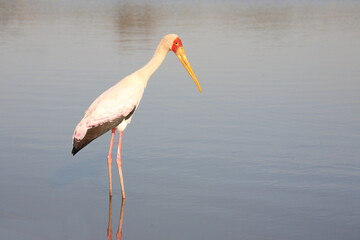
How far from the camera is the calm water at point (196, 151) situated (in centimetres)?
616

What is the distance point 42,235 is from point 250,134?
4.33m

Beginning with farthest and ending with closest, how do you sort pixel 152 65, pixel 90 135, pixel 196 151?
pixel 196 151 → pixel 152 65 → pixel 90 135

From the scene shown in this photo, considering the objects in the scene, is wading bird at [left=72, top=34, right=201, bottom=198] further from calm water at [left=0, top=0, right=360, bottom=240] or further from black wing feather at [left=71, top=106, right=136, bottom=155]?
calm water at [left=0, top=0, right=360, bottom=240]

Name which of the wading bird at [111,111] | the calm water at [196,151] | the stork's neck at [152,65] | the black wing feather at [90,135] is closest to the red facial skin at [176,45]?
the stork's neck at [152,65]

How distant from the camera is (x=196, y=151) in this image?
28.0ft

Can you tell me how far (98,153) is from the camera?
869 centimetres

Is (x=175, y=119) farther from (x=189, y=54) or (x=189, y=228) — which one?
(x=189, y=54)

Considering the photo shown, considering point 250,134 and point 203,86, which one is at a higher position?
point 203,86

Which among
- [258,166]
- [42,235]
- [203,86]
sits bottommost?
[42,235]

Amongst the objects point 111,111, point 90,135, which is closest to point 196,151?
point 111,111

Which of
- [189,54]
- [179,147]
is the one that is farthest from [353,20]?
[179,147]

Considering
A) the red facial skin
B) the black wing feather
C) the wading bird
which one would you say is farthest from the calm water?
the red facial skin

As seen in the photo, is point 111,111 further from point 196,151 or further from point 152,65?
point 196,151

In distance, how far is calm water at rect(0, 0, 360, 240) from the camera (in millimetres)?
6156
